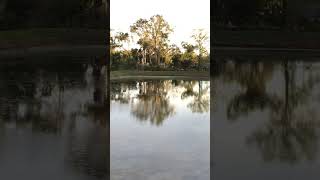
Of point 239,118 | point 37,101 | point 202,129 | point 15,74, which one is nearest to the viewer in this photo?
point 239,118

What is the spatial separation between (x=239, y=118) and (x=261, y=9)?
1028 cm

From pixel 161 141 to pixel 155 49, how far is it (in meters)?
14.7

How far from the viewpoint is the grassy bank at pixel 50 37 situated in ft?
43.4

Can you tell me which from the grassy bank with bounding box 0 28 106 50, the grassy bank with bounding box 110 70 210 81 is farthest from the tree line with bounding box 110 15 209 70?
the grassy bank with bounding box 0 28 106 50

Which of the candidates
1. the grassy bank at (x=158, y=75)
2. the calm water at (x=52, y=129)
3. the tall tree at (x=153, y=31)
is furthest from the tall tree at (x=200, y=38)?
the calm water at (x=52, y=129)

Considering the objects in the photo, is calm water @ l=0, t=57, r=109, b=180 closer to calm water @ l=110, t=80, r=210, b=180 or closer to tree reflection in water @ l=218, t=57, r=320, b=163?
calm water @ l=110, t=80, r=210, b=180

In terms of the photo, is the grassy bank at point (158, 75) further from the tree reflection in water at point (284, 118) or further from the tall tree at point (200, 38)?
the tree reflection in water at point (284, 118)

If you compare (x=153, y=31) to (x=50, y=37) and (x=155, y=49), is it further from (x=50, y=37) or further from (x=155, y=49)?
(x=50, y=37)

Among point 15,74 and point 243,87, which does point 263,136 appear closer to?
point 243,87

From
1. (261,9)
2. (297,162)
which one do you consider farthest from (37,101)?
(261,9)

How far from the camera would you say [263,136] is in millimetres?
5449

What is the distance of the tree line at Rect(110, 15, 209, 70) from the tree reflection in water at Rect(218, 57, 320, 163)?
986 centimetres

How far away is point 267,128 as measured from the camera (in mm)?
5844

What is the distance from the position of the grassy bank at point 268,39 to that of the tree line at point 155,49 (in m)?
3.33
